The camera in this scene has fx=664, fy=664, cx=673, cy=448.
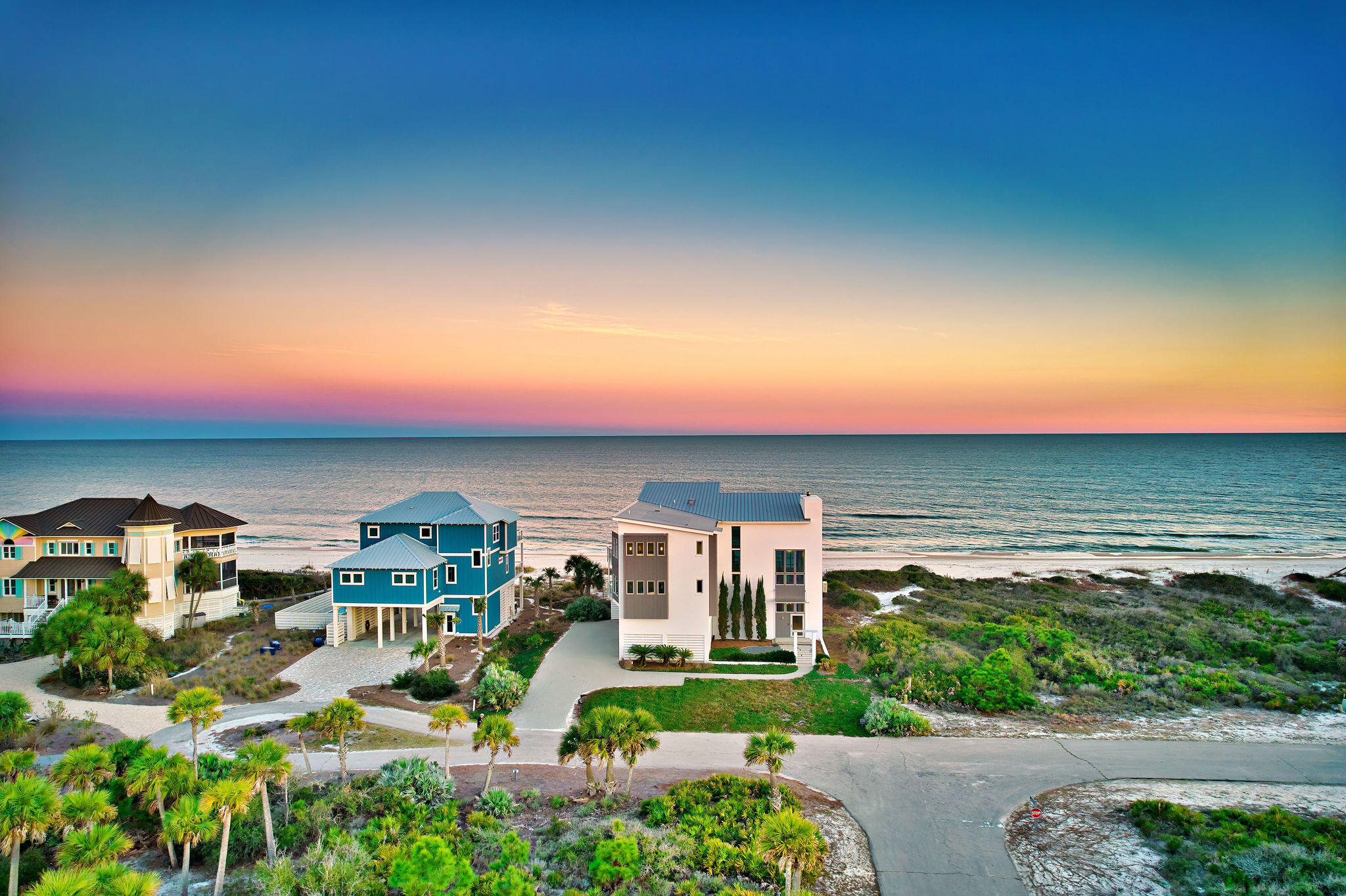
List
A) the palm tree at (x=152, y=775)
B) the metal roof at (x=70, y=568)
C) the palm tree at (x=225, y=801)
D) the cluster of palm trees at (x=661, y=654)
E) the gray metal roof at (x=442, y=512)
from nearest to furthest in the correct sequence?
1. the palm tree at (x=225, y=801)
2. the palm tree at (x=152, y=775)
3. the cluster of palm trees at (x=661, y=654)
4. the metal roof at (x=70, y=568)
5. the gray metal roof at (x=442, y=512)

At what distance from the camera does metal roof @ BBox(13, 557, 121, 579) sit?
101ft

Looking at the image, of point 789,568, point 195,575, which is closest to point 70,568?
point 195,575

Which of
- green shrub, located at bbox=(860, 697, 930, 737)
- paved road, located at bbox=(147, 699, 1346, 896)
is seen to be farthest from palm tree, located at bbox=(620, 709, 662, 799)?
green shrub, located at bbox=(860, 697, 930, 737)

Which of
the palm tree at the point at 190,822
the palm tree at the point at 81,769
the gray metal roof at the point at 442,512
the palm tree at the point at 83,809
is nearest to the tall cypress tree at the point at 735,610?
the gray metal roof at the point at 442,512

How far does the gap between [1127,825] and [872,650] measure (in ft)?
48.7

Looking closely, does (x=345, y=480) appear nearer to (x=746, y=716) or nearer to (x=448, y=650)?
(x=448, y=650)

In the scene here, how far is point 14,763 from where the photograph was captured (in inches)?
530

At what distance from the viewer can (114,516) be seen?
32.5 m

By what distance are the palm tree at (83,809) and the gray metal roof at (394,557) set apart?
17436 mm

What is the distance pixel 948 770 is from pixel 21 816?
20127 mm

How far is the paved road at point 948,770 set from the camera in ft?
47.4

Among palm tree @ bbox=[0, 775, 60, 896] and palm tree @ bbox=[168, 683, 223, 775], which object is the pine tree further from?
palm tree @ bbox=[0, 775, 60, 896]

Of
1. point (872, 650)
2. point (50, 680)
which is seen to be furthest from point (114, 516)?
point (872, 650)

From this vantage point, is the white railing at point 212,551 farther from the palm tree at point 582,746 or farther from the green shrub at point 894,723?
the green shrub at point 894,723
